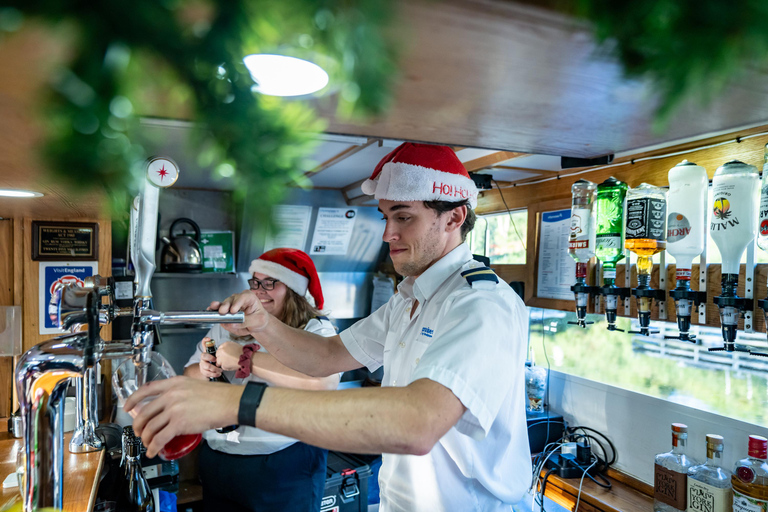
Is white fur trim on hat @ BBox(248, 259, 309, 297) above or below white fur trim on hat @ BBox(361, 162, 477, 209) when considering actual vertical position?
below

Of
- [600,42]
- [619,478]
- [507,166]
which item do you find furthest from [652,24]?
[619,478]

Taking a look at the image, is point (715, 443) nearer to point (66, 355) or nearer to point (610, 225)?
point (610, 225)

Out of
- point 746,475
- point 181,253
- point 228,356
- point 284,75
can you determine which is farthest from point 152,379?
point 181,253

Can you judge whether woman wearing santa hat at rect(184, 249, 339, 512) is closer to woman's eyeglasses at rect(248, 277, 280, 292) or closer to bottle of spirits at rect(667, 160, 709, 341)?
woman's eyeglasses at rect(248, 277, 280, 292)

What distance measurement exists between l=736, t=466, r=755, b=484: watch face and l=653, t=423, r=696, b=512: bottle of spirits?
0.23 meters

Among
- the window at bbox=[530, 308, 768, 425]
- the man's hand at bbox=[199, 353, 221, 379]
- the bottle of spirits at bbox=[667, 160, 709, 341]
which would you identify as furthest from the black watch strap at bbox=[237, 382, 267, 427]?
the window at bbox=[530, 308, 768, 425]

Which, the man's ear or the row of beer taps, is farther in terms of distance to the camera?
the man's ear

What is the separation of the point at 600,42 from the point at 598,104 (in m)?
0.20

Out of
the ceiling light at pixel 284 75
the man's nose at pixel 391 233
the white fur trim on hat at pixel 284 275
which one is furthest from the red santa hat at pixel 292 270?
the ceiling light at pixel 284 75

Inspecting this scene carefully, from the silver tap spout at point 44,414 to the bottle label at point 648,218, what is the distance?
1852mm

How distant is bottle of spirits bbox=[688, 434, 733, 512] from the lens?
1.75 meters

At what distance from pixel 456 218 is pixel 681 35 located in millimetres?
1246

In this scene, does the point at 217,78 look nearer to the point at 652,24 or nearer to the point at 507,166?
the point at 652,24

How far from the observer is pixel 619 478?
7.69 feet
